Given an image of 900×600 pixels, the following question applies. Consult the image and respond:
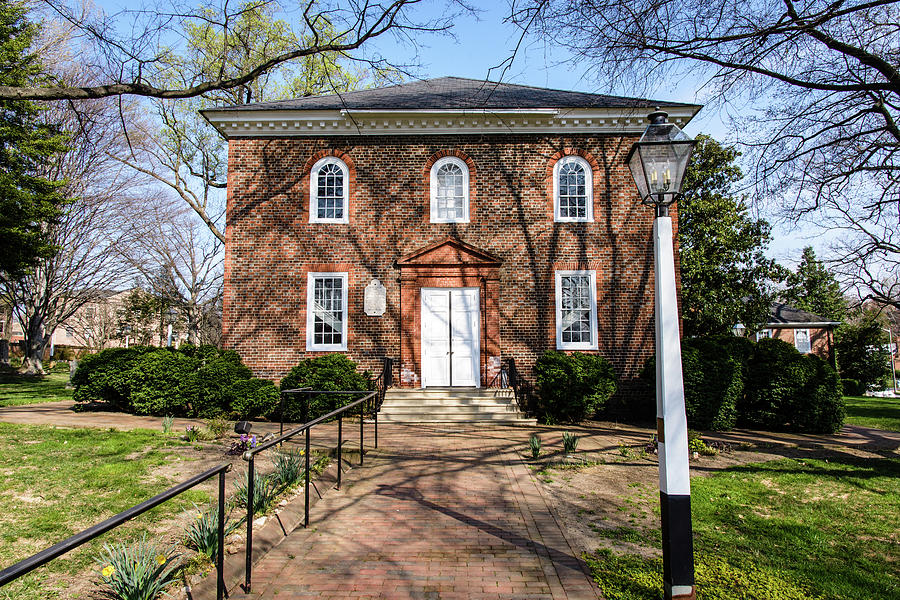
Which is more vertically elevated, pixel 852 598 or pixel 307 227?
pixel 307 227

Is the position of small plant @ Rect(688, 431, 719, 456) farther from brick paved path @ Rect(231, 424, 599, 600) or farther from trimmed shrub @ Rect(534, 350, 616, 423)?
brick paved path @ Rect(231, 424, 599, 600)

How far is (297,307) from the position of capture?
13.5 m

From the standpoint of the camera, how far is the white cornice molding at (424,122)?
13.5 meters

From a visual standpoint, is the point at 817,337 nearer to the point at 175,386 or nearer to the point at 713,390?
the point at 713,390

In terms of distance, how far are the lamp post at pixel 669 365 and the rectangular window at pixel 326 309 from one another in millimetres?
10288

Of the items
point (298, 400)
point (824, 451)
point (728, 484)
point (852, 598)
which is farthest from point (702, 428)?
point (298, 400)

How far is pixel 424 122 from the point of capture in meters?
13.8

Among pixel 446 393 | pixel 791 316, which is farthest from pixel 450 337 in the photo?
pixel 791 316

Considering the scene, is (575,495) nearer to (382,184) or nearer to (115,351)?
(382,184)

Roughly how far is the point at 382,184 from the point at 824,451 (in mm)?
11397

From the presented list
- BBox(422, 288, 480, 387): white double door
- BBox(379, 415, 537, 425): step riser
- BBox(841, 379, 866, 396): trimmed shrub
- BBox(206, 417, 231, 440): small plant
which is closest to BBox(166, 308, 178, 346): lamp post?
BBox(422, 288, 480, 387): white double door

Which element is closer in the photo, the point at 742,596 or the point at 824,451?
the point at 742,596

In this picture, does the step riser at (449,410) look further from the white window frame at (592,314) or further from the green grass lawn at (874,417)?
the green grass lawn at (874,417)

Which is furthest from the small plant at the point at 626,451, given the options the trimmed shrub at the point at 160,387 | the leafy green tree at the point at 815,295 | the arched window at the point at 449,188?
the leafy green tree at the point at 815,295
